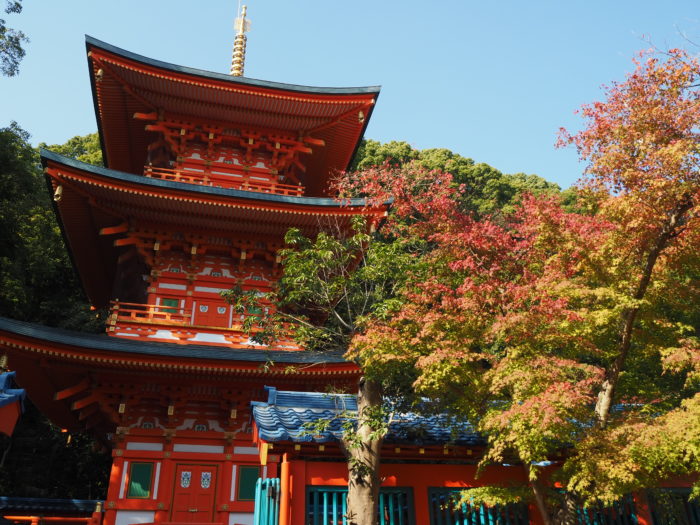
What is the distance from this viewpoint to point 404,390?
914 cm

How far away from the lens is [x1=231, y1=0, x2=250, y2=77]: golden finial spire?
2115cm

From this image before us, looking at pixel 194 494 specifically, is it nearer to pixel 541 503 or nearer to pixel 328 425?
pixel 328 425

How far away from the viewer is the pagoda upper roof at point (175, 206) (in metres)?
13.5

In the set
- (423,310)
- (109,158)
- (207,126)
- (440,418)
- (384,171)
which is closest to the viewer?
(423,310)

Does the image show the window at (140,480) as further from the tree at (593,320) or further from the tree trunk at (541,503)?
the tree trunk at (541,503)

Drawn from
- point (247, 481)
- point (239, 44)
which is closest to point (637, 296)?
point (247, 481)

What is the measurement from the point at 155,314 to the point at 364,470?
27.6 ft

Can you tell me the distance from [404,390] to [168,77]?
453 inches

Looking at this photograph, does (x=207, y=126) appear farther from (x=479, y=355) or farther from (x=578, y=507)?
(x=578, y=507)

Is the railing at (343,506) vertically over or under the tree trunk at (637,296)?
under

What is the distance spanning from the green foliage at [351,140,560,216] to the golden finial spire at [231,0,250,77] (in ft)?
49.8

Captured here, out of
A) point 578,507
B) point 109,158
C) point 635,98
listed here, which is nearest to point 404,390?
point 578,507

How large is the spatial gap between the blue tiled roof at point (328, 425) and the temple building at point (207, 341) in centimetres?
4

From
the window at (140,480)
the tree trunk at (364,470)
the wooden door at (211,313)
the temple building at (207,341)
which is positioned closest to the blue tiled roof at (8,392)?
the temple building at (207,341)
